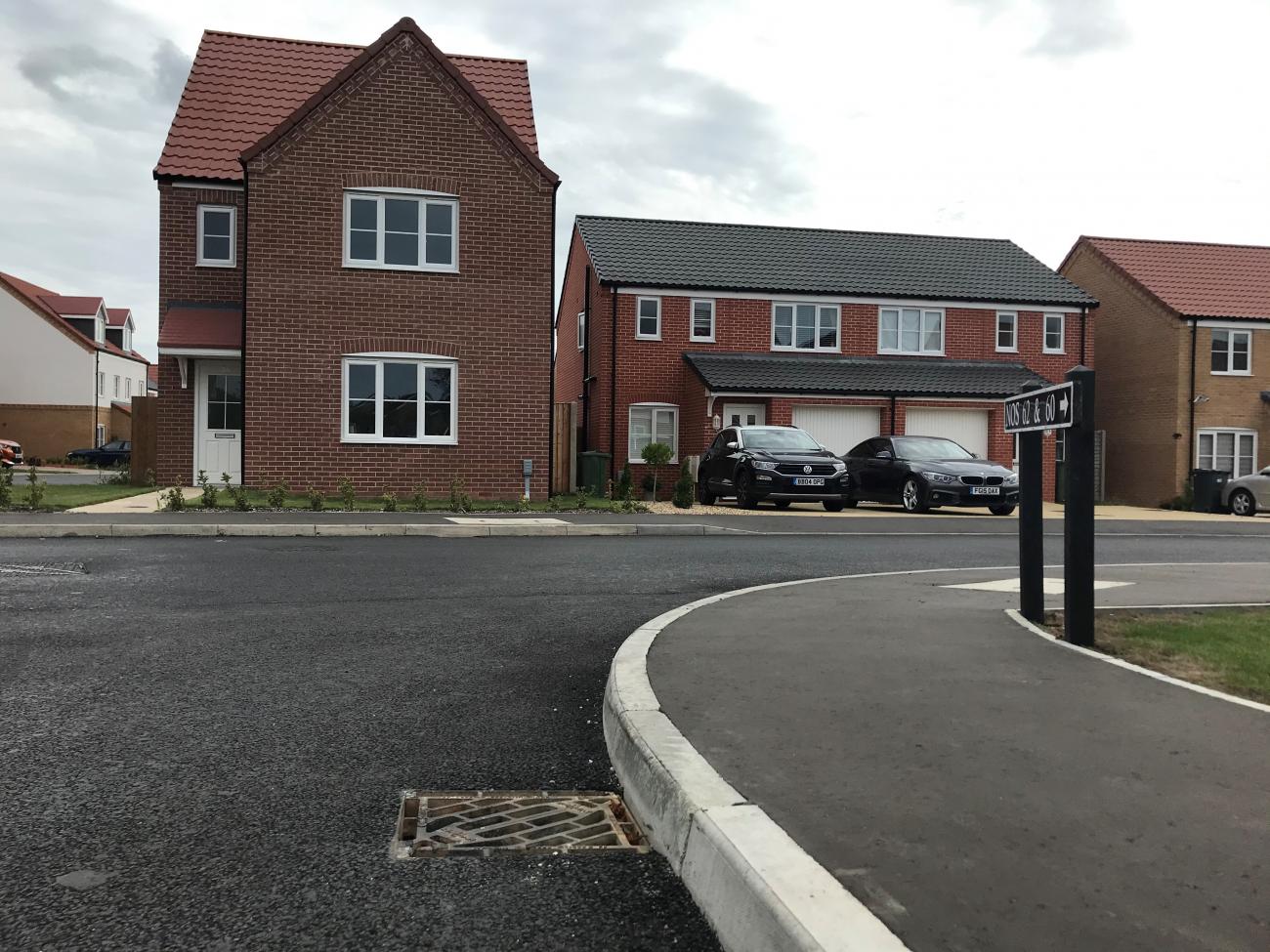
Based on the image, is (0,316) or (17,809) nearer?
(17,809)

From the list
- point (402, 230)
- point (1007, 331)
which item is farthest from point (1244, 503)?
point (402, 230)

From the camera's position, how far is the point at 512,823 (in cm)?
372

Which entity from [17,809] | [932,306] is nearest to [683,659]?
[17,809]

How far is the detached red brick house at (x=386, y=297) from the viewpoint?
20641 millimetres

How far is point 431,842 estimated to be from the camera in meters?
3.52

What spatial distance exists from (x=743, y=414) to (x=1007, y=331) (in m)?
9.54

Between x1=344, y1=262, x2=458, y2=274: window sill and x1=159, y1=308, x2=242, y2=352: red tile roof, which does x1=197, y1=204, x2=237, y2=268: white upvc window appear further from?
x1=344, y1=262, x2=458, y2=274: window sill

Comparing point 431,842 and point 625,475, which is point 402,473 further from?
point 431,842

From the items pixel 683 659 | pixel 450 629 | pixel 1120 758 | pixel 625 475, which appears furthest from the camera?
pixel 625 475

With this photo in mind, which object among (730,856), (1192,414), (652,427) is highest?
(1192,414)

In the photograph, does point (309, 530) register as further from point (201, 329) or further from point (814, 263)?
point (814, 263)

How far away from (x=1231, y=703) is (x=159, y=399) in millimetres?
21502

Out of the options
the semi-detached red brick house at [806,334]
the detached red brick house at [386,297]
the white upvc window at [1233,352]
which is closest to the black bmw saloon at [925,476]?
the semi-detached red brick house at [806,334]

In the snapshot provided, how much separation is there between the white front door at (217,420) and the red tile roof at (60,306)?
113ft
